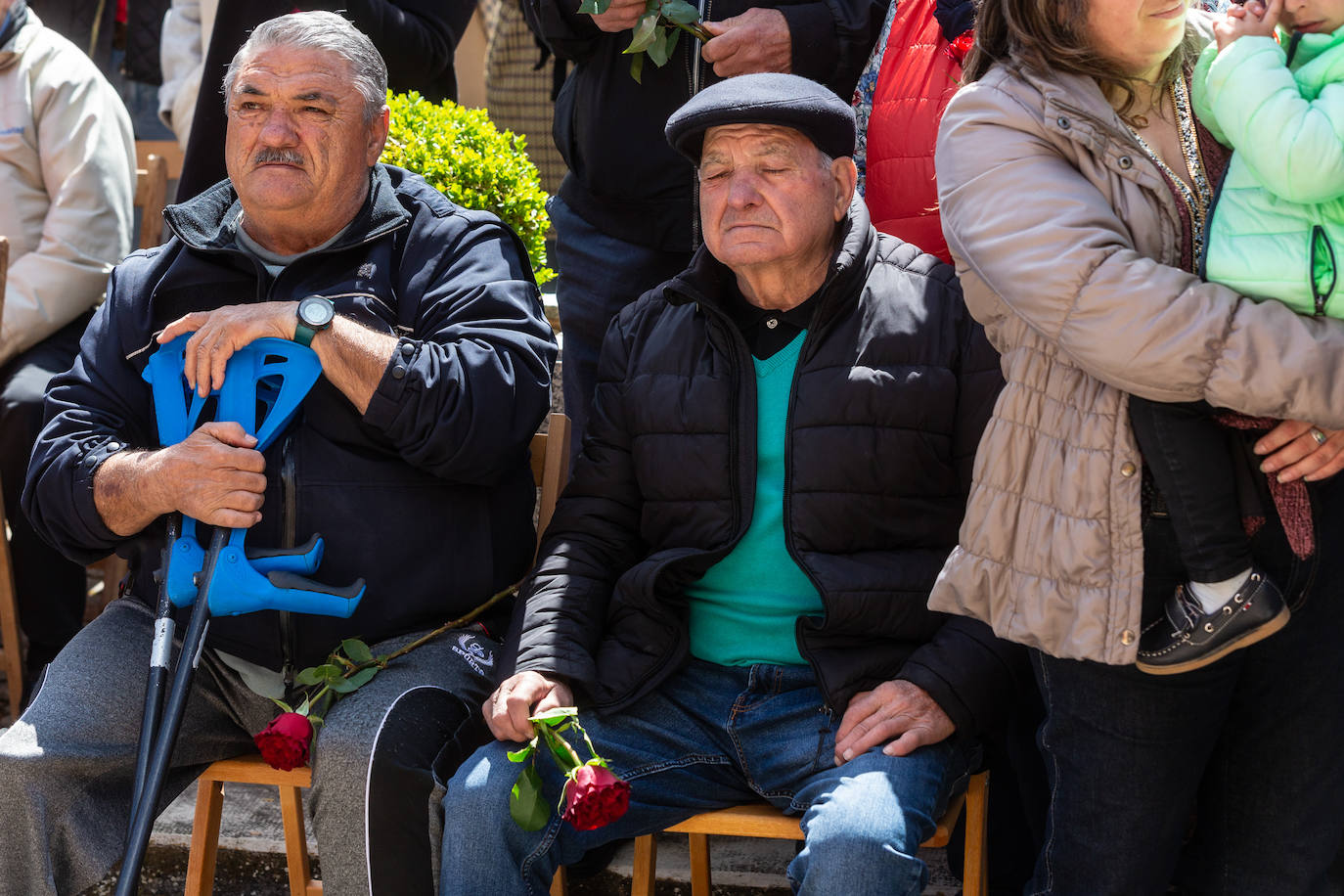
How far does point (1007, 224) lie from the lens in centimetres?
209

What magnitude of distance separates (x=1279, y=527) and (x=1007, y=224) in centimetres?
59

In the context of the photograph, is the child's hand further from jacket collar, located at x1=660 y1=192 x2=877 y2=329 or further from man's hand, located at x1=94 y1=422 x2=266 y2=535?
man's hand, located at x1=94 y1=422 x2=266 y2=535

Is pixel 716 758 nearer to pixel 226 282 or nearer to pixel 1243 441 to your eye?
pixel 1243 441

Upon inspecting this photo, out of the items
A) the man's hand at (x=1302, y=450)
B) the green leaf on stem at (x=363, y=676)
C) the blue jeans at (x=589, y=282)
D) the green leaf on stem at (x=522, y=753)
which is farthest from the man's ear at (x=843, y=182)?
the green leaf on stem at (x=363, y=676)

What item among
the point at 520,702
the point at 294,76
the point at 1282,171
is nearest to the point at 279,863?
the point at 520,702

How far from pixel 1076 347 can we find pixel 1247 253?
26 centimetres

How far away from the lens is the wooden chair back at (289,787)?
9.16 feet

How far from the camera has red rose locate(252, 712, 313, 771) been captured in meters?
2.60

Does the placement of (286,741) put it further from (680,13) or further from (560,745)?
(680,13)

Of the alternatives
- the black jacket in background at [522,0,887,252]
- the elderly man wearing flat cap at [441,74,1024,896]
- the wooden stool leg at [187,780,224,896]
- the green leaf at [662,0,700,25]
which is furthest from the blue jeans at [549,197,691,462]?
the wooden stool leg at [187,780,224,896]

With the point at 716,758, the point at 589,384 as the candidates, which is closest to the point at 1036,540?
the point at 716,758

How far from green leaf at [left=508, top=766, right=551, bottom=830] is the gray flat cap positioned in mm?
1249

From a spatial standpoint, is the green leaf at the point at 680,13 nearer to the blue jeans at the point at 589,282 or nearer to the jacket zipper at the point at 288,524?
the blue jeans at the point at 589,282

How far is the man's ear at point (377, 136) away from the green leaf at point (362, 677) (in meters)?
1.16
